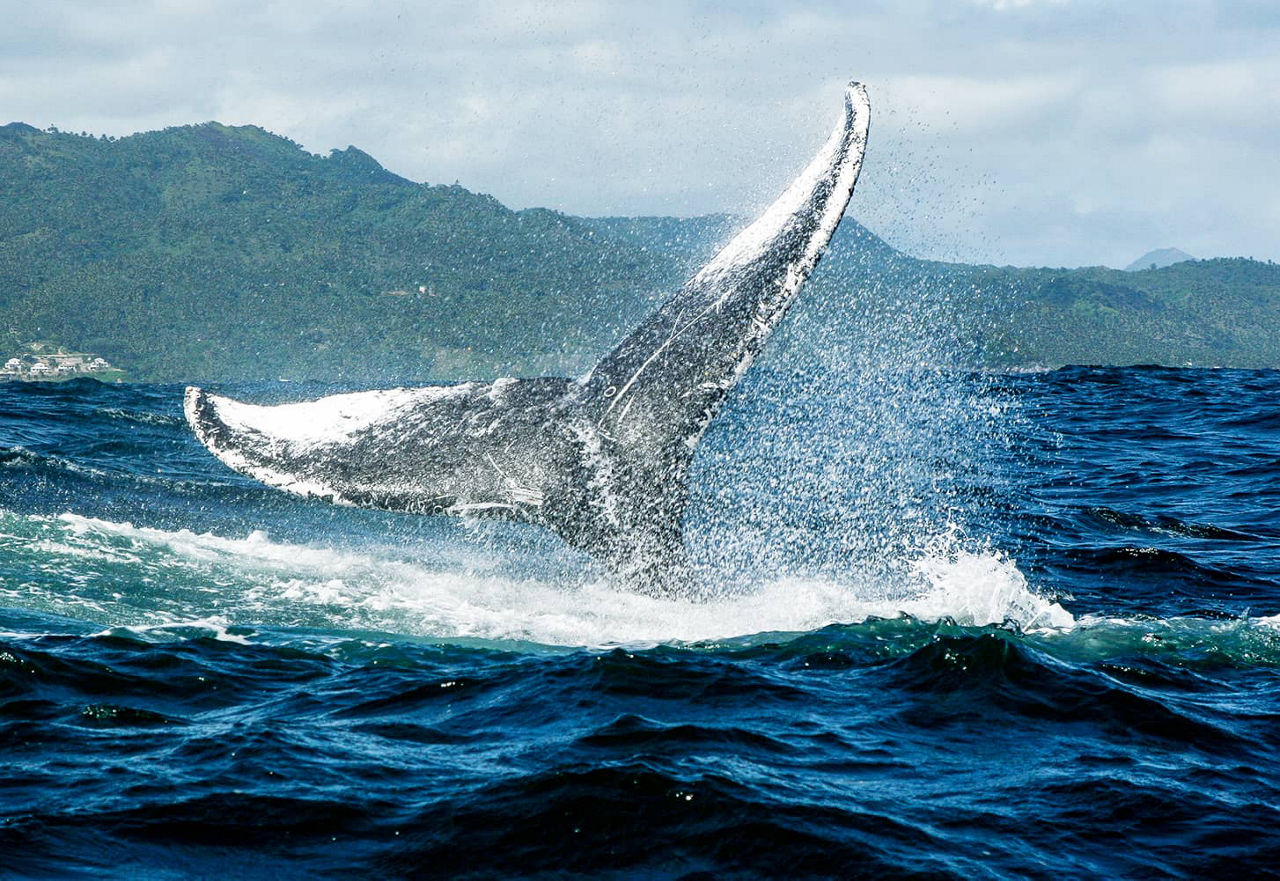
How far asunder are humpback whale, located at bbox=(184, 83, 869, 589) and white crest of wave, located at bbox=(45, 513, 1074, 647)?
3.91 feet

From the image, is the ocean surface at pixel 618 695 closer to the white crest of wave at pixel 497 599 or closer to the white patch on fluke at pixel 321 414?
the white crest of wave at pixel 497 599

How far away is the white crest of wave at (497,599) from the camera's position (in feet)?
25.6

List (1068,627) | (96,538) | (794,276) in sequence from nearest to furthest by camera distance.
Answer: (794,276) → (1068,627) → (96,538)

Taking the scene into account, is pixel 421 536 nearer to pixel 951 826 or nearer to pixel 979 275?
pixel 951 826

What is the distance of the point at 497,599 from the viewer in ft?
28.2

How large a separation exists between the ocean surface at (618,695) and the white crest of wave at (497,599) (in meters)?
0.04

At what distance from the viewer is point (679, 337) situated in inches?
252

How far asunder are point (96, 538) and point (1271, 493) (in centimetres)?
1321

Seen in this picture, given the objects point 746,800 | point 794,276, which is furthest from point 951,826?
point 794,276

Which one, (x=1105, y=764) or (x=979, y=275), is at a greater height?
(x=979, y=275)

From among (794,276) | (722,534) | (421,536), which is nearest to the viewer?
(794,276)

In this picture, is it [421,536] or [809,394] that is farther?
[809,394]

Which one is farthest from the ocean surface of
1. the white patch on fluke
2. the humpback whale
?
the white patch on fluke

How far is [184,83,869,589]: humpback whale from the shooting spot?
245 inches
